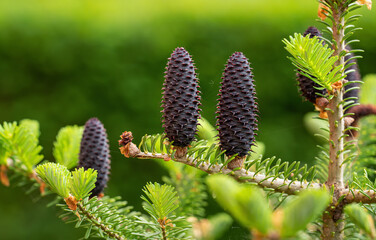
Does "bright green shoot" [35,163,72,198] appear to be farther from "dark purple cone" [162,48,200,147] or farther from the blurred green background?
the blurred green background

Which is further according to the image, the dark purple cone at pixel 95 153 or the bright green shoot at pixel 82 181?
the dark purple cone at pixel 95 153

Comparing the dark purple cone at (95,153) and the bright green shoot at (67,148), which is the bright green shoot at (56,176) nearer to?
the dark purple cone at (95,153)

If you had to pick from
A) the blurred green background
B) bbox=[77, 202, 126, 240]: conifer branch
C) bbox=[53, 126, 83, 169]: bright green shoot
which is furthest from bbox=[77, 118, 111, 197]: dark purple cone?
the blurred green background

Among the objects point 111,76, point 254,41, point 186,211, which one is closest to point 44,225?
point 111,76

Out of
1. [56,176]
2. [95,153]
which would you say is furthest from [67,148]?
[56,176]

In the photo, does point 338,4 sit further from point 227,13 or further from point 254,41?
point 227,13

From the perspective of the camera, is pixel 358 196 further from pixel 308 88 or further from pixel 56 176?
pixel 56 176

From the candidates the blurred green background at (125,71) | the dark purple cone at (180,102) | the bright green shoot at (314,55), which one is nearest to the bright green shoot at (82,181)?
the dark purple cone at (180,102)
